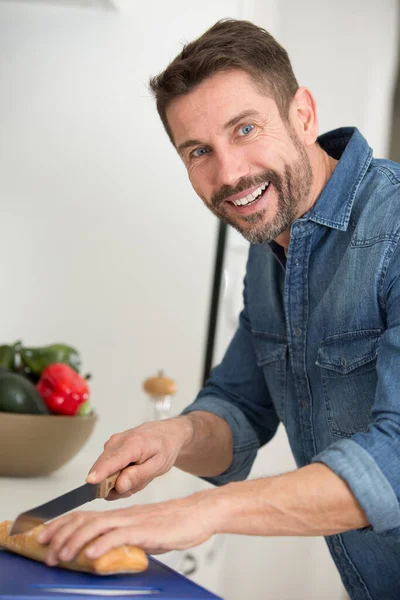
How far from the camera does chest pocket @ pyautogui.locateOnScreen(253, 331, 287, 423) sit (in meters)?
1.23

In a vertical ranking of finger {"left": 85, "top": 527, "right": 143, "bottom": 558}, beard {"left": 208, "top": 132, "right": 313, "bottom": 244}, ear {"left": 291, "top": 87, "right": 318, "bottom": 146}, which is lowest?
finger {"left": 85, "top": 527, "right": 143, "bottom": 558}

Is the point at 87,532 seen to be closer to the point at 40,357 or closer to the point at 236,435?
the point at 236,435

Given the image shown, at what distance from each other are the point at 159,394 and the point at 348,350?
874 millimetres

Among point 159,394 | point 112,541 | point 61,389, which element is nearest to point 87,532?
point 112,541

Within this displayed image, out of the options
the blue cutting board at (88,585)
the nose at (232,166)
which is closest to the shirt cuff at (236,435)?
the nose at (232,166)

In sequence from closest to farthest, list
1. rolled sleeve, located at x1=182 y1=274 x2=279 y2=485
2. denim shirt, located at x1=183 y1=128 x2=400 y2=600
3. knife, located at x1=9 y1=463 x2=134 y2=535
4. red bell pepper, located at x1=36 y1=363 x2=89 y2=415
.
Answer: knife, located at x1=9 y1=463 x2=134 y2=535 → denim shirt, located at x1=183 y1=128 x2=400 y2=600 → rolled sleeve, located at x1=182 y1=274 x2=279 y2=485 → red bell pepper, located at x1=36 y1=363 x2=89 y2=415

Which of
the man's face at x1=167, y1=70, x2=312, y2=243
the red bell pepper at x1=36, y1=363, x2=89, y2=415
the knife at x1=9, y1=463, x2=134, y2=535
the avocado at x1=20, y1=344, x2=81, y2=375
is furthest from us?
the avocado at x1=20, y1=344, x2=81, y2=375

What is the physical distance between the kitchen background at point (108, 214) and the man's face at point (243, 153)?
2.52ft

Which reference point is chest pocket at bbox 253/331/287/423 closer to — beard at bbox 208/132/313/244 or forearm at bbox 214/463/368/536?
beard at bbox 208/132/313/244

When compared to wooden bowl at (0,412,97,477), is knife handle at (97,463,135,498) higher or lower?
higher

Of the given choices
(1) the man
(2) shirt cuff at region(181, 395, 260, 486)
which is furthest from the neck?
(2) shirt cuff at region(181, 395, 260, 486)

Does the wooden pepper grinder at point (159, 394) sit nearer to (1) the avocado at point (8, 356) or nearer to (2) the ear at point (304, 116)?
(1) the avocado at point (8, 356)

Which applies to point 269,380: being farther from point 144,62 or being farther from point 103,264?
point 144,62

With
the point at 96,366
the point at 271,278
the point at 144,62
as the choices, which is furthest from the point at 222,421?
the point at 144,62
